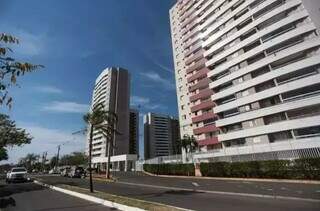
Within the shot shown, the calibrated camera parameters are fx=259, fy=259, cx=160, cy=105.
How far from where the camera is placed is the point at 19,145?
4191 cm

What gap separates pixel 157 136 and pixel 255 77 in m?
106

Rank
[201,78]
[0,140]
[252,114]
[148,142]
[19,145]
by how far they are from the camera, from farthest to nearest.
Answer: [148,142], [201,78], [252,114], [19,145], [0,140]

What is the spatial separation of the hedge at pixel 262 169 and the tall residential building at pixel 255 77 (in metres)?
11.4

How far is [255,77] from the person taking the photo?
4700cm

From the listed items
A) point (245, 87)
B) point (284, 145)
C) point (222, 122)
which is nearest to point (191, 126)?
point (222, 122)

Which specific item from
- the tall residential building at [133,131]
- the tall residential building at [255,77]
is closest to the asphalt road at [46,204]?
the tall residential building at [255,77]

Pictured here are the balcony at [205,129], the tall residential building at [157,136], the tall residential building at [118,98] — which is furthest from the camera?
the tall residential building at [157,136]

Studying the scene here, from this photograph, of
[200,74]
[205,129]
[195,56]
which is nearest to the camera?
[205,129]

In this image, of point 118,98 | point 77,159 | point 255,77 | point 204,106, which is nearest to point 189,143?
point 204,106

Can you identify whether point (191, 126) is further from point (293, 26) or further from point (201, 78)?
point (293, 26)

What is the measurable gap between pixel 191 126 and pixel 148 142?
266 feet

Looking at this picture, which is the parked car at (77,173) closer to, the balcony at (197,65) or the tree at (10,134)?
the tree at (10,134)

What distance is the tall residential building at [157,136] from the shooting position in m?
147

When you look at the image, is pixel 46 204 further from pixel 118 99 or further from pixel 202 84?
pixel 118 99
